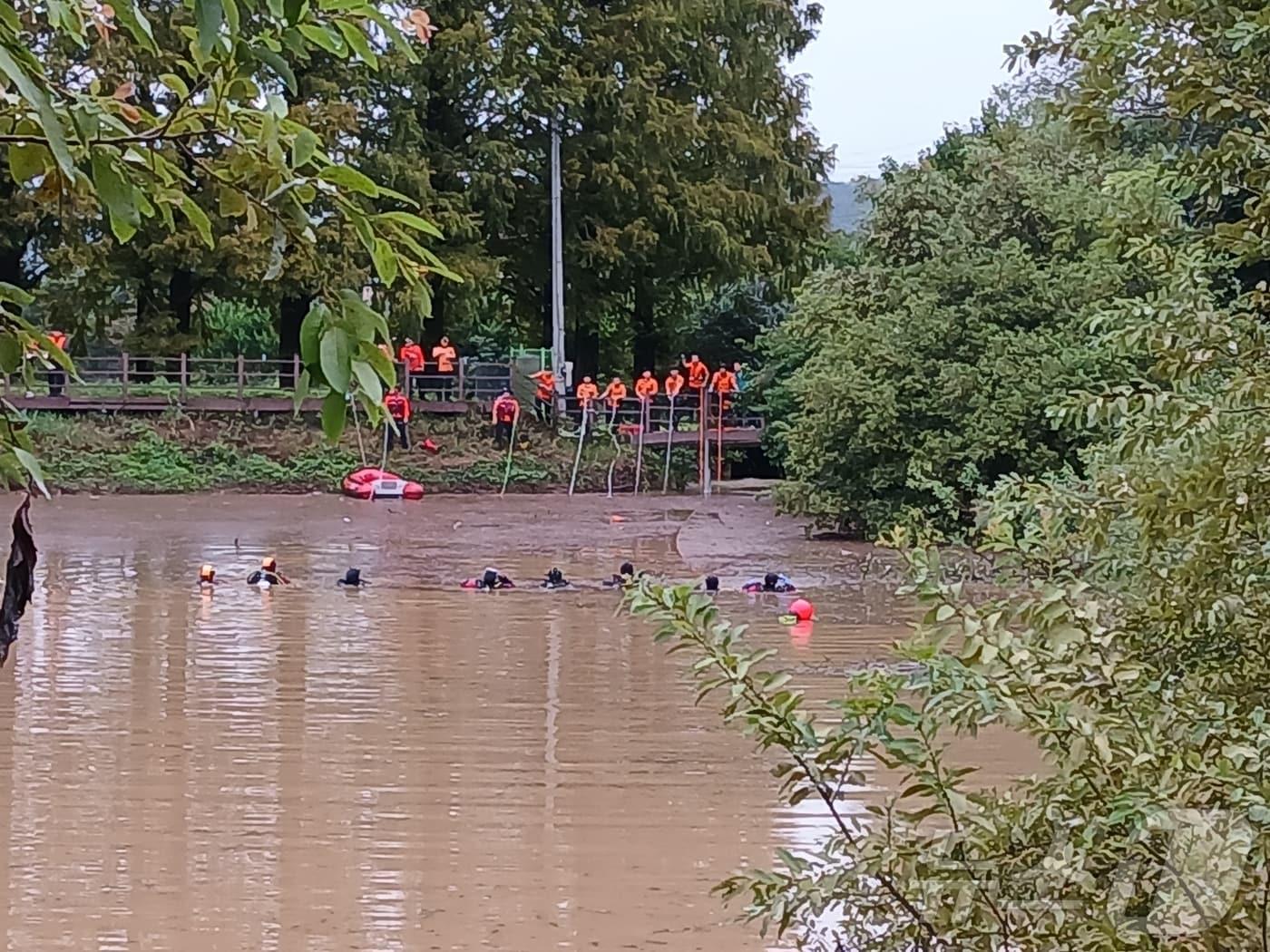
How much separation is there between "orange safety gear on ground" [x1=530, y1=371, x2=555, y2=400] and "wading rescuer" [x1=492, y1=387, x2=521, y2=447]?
0.51 metres

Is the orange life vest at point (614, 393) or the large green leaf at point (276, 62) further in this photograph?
the orange life vest at point (614, 393)

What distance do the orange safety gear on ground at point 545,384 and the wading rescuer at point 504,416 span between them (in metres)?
0.51

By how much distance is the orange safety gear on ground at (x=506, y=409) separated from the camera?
102ft

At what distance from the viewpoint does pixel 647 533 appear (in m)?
23.8

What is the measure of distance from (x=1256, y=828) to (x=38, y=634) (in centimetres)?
1280

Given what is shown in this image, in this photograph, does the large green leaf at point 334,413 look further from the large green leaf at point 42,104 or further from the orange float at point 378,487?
the orange float at point 378,487

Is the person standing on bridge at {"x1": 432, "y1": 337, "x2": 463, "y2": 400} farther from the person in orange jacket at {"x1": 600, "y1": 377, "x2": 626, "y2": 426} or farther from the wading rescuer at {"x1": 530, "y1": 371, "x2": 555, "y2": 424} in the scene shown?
the person in orange jacket at {"x1": 600, "y1": 377, "x2": 626, "y2": 426}

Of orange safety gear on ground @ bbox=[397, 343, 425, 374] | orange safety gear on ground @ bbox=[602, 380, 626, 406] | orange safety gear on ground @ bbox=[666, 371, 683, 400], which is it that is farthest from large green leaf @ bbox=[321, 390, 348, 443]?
orange safety gear on ground @ bbox=[602, 380, 626, 406]

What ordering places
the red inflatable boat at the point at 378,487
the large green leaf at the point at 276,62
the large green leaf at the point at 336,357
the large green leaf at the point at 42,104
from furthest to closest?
the red inflatable boat at the point at 378,487
the large green leaf at the point at 276,62
the large green leaf at the point at 336,357
the large green leaf at the point at 42,104

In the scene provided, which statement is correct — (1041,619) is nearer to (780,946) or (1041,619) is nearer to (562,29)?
(780,946)

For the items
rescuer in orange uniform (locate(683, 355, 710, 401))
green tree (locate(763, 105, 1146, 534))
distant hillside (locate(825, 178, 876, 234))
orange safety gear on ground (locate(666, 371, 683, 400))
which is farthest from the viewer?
rescuer in orange uniform (locate(683, 355, 710, 401))

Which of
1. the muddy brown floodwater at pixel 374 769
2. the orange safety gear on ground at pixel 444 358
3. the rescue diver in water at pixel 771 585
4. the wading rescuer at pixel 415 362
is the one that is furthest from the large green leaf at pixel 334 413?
the orange safety gear on ground at pixel 444 358

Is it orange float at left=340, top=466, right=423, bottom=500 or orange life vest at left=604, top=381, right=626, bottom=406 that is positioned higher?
orange life vest at left=604, top=381, right=626, bottom=406

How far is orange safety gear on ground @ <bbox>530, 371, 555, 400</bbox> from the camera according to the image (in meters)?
31.9
